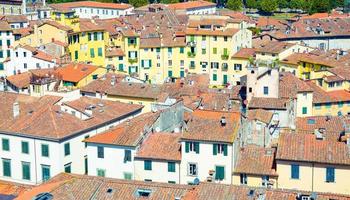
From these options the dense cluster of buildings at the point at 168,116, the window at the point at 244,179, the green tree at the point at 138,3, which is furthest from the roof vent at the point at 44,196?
the green tree at the point at 138,3

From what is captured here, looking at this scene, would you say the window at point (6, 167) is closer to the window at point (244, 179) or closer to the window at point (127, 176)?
the window at point (127, 176)

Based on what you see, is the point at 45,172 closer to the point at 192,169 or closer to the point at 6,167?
the point at 6,167

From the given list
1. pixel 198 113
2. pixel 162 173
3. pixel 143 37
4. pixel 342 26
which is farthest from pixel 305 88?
pixel 342 26

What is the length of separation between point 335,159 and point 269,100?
19.6 m

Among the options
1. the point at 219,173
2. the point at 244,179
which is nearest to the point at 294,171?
the point at 244,179

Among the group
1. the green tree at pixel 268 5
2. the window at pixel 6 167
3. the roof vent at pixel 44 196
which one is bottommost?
the window at pixel 6 167

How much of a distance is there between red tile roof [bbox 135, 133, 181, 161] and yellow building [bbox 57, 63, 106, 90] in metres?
26.0

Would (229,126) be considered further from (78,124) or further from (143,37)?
(143,37)

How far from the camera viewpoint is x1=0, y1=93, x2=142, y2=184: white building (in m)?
56.8

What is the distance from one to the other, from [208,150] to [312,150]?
7.87 meters

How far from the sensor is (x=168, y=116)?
6081 cm

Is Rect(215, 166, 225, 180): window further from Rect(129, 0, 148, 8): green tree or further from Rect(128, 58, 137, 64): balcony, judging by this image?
Rect(129, 0, 148, 8): green tree

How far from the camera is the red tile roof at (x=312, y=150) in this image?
48906 millimetres

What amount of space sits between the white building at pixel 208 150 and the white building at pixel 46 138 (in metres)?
10.6
